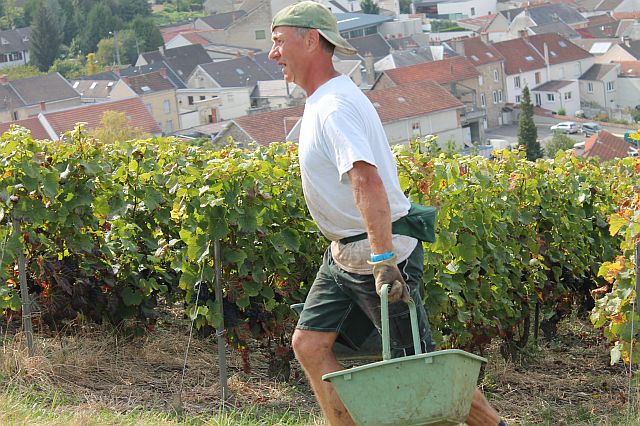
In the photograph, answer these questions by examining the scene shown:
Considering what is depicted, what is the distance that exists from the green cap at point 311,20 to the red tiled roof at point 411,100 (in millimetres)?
47886

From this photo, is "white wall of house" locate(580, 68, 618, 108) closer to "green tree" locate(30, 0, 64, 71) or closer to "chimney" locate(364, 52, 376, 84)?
"chimney" locate(364, 52, 376, 84)

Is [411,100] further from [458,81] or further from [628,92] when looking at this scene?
[628,92]

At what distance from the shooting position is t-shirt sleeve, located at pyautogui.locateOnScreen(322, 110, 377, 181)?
3.60m

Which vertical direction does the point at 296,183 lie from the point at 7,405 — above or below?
above

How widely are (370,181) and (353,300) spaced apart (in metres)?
0.55

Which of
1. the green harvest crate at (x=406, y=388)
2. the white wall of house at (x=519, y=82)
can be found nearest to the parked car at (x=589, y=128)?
the white wall of house at (x=519, y=82)

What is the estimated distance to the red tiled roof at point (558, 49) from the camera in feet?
237

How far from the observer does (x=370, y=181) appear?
11.8 ft

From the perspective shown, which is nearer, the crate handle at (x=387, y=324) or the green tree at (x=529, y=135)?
the crate handle at (x=387, y=324)

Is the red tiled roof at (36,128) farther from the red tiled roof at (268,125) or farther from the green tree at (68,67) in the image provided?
the green tree at (68,67)

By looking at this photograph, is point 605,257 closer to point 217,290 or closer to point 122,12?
point 217,290

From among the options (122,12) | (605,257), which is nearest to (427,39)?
(122,12)

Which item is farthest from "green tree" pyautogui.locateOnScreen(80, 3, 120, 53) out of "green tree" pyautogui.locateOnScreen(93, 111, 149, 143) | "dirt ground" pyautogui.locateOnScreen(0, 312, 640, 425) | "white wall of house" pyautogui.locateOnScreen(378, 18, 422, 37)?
"dirt ground" pyautogui.locateOnScreen(0, 312, 640, 425)

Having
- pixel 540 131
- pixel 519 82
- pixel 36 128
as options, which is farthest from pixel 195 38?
pixel 36 128
